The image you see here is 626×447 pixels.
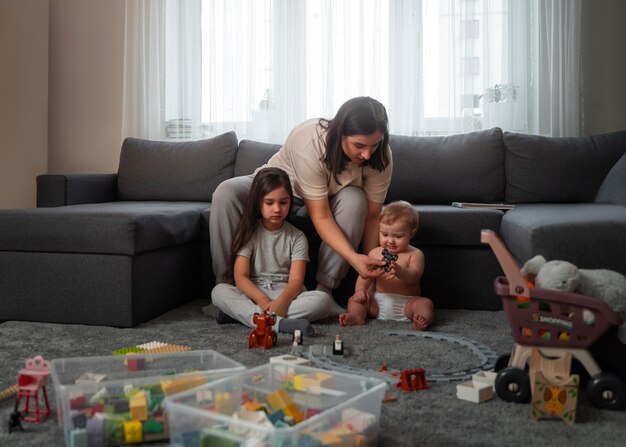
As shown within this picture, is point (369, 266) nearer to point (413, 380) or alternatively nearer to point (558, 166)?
point (413, 380)

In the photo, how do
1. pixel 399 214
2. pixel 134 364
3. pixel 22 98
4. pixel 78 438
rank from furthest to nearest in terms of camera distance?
pixel 22 98
pixel 399 214
pixel 134 364
pixel 78 438

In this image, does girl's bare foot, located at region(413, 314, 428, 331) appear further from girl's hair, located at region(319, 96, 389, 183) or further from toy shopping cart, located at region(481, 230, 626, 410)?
toy shopping cart, located at region(481, 230, 626, 410)

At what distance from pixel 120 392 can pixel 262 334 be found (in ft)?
2.50

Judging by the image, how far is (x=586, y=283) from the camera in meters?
1.63

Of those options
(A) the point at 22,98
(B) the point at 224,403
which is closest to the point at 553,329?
(B) the point at 224,403

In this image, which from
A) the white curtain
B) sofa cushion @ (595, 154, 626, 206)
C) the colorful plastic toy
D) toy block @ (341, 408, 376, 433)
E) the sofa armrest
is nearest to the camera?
toy block @ (341, 408, 376, 433)

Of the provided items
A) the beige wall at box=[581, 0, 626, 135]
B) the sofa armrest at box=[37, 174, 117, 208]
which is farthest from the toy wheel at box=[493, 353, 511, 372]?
the beige wall at box=[581, 0, 626, 135]

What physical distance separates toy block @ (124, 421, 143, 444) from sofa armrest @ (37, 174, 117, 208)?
2033mm

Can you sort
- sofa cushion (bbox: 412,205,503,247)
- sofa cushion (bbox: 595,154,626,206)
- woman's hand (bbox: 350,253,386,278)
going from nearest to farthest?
woman's hand (bbox: 350,253,386,278) < sofa cushion (bbox: 412,205,503,247) < sofa cushion (bbox: 595,154,626,206)

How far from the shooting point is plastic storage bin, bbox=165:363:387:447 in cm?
115

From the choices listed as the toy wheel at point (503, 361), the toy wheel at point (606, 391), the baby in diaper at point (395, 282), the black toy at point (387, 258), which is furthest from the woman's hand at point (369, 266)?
the toy wheel at point (606, 391)

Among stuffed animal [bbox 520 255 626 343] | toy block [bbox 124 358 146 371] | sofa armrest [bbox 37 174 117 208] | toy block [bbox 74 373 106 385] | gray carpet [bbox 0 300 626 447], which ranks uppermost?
sofa armrest [bbox 37 174 117 208]

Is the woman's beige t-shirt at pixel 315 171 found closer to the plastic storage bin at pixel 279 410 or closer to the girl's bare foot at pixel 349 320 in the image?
the girl's bare foot at pixel 349 320

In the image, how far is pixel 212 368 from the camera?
1.57 meters
